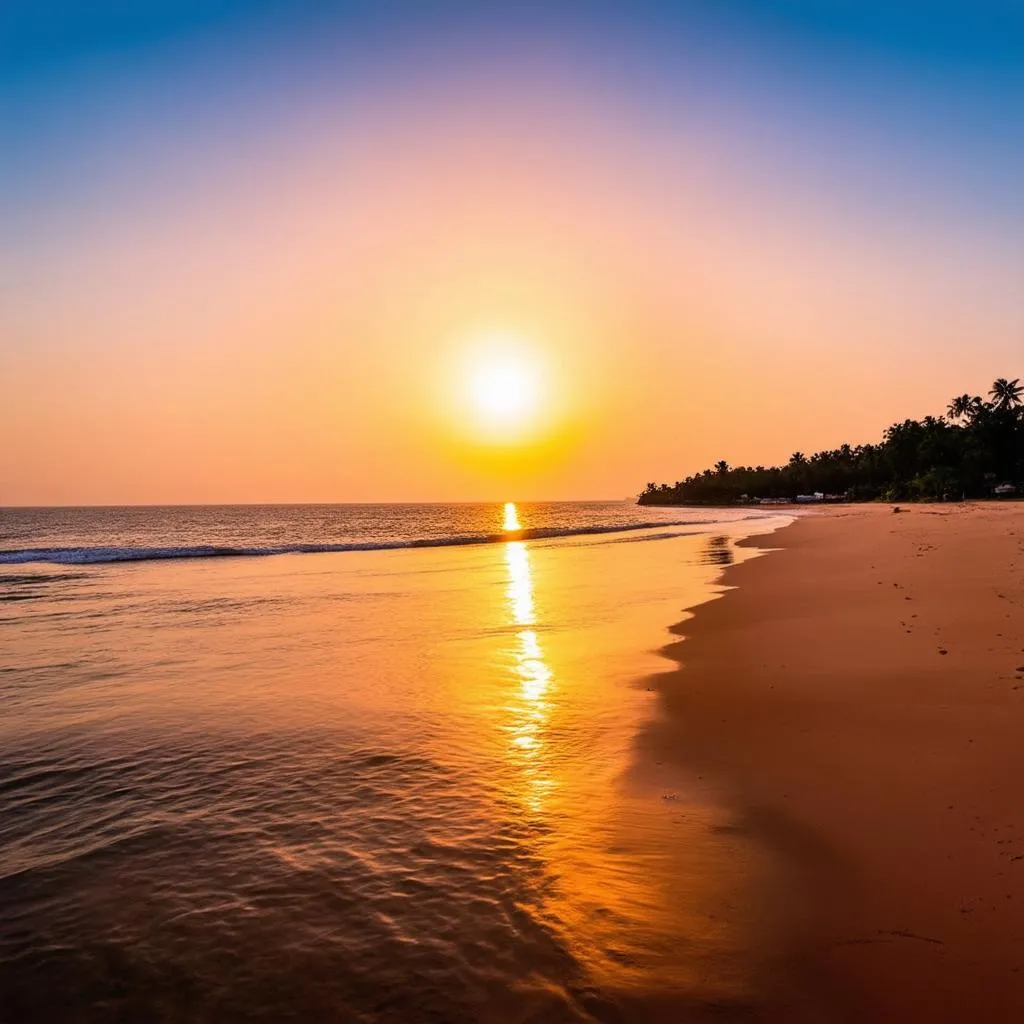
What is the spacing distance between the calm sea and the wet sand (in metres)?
0.50

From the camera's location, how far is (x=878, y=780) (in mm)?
7266

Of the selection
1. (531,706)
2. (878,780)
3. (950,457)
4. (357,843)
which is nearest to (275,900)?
(357,843)

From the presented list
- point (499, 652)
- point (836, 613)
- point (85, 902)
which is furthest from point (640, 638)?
point (85, 902)

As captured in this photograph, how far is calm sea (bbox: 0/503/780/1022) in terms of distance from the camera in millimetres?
4551

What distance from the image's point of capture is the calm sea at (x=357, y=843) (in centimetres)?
455

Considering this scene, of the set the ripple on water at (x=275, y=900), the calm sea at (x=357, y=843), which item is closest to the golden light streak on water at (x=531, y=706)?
the calm sea at (x=357, y=843)

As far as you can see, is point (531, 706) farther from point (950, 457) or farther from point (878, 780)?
point (950, 457)

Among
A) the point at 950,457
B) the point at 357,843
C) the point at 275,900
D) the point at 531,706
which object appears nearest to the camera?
the point at 275,900

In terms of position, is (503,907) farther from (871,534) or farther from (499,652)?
(871,534)

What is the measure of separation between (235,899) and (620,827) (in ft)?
11.1

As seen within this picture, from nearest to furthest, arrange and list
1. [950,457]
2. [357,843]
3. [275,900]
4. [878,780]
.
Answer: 1. [275,900]
2. [357,843]
3. [878,780]
4. [950,457]

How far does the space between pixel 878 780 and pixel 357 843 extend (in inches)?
205

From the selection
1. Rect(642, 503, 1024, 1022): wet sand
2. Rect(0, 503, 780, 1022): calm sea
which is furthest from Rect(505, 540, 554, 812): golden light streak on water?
Rect(642, 503, 1024, 1022): wet sand

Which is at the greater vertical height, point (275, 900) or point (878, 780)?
point (275, 900)
